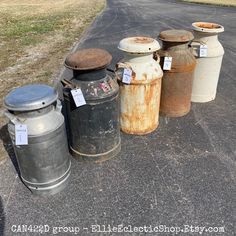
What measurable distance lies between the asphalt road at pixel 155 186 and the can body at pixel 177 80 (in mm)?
204

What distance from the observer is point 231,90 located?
19.0ft

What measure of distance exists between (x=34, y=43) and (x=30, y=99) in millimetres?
7492

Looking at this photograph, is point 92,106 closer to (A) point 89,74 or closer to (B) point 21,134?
(A) point 89,74

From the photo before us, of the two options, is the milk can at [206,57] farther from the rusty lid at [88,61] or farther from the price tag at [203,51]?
the rusty lid at [88,61]

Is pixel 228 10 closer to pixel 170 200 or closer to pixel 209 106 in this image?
pixel 209 106

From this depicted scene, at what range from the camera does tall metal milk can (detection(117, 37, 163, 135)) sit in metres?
3.78

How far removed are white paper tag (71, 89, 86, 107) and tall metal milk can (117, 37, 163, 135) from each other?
0.82 metres

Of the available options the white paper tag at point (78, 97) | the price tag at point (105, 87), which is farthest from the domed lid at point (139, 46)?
the white paper tag at point (78, 97)

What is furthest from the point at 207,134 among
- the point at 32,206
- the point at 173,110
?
the point at 32,206

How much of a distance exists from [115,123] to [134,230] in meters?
1.36

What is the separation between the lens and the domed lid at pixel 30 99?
2.76m

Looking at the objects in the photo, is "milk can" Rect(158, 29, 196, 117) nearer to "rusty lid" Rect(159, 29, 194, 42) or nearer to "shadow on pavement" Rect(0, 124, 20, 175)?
"rusty lid" Rect(159, 29, 194, 42)

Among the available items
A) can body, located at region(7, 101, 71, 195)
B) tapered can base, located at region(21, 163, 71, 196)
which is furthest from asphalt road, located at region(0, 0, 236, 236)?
can body, located at region(7, 101, 71, 195)

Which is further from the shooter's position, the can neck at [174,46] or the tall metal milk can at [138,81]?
the can neck at [174,46]
